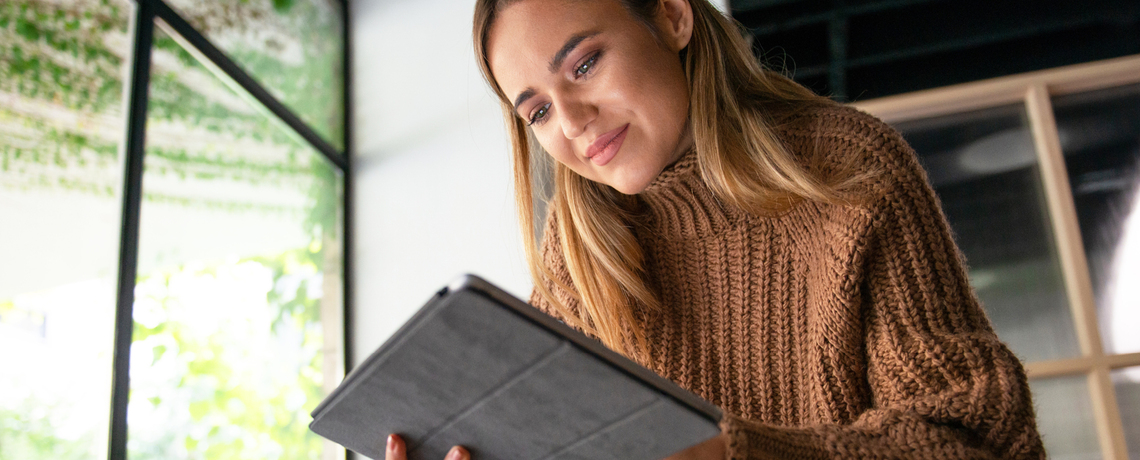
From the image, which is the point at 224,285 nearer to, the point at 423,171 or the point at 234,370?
the point at 234,370

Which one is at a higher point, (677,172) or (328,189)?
(328,189)

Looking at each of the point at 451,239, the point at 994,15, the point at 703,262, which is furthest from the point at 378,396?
the point at 994,15

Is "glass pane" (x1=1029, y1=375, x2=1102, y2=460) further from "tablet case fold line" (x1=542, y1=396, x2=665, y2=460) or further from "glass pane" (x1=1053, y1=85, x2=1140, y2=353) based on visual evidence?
"tablet case fold line" (x1=542, y1=396, x2=665, y2=460)

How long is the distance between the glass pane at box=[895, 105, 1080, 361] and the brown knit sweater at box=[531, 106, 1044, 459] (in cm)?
164

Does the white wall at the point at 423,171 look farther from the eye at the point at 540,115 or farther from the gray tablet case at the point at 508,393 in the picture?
the gray tablet case at the point at 508,393

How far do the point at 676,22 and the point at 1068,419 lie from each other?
1.87 metres

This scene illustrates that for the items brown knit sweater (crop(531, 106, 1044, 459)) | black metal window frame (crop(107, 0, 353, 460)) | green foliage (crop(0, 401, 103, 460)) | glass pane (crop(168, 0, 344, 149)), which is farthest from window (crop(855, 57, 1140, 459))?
green foliage (crop(0, 401, 103, 460))

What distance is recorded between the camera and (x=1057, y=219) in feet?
7.50

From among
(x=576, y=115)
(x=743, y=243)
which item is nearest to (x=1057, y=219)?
(x=743, y=243)

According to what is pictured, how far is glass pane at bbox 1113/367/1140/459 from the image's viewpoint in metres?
2.15

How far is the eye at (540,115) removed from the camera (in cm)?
108

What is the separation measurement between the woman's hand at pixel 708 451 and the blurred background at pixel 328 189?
3.79ft

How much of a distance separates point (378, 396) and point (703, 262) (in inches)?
24.9

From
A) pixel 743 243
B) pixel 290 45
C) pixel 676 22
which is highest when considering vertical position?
pixel 290 45
